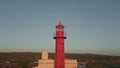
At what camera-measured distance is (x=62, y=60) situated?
25.0m

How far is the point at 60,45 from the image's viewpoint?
81.4 ft

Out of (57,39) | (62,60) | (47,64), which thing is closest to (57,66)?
(62,60)

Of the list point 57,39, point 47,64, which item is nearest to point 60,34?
point 57,39

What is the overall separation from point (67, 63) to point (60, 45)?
51.5 ft

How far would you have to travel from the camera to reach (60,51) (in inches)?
980

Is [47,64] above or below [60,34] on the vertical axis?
below

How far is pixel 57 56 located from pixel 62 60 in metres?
0.64

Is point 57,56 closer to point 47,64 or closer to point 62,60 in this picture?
point 62,60

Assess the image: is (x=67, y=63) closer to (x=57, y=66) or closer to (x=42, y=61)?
(x=42, y=61)

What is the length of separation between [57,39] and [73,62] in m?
16.4

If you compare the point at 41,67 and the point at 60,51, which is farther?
the point at 41,67

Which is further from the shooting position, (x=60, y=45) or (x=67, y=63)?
(x=67, y=63)

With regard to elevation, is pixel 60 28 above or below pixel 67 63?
above

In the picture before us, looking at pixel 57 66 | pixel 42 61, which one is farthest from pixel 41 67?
pixel 57 66
